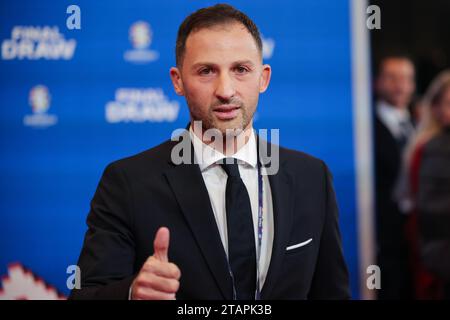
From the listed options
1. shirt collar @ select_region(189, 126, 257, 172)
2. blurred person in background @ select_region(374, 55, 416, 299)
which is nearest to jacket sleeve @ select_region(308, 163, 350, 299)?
shirt collar @ select_region(189, 126, 257, 172)

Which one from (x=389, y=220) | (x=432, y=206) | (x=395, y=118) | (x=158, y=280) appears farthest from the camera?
(x=395, y=118)

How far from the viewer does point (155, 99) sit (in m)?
2.84

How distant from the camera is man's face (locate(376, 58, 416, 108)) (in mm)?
3578

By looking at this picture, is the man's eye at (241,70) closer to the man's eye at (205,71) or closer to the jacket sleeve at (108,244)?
the man's eye at (205,71)

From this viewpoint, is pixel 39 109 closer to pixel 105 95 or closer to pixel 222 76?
pixel 105 95

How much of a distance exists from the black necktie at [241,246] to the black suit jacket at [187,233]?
32 millimetres

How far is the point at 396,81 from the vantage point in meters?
3.60

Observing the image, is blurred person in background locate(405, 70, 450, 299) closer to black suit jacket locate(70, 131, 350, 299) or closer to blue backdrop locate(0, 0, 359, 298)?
blue backdrop locate(0, 0, 359, 298)

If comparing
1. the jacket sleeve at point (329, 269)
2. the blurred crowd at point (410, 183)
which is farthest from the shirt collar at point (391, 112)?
the jacket sleeve at point (329, 269)

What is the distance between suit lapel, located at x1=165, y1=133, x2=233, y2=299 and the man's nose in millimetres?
186

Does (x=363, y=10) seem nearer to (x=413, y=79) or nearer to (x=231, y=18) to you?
(x=413, y=79)

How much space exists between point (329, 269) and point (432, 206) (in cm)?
132

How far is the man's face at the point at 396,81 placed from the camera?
11.7 ft

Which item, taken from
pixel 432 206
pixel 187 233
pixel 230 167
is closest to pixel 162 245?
pixel 187 233
